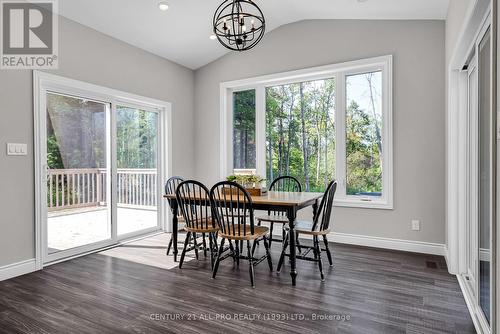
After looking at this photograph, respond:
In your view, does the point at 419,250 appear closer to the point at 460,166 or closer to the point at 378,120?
the point at 460,166

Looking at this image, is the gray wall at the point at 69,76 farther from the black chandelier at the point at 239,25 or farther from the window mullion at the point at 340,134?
the window mullion at the point at 340,134

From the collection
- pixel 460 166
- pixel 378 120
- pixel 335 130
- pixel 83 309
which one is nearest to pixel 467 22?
pixel 460 166

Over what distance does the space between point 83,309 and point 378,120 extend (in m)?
3.86

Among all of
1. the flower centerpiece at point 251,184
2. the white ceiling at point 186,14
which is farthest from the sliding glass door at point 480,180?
the flower centerpiece at point 251,184

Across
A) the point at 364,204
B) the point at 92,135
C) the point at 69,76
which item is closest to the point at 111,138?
the point at 92,135

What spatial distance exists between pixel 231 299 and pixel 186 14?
3415mm

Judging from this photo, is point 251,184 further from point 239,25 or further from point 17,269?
point 17,269

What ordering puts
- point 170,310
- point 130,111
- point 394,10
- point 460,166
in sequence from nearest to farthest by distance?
point 170,310 < point 460,166 < point 394,10 < point 130,111

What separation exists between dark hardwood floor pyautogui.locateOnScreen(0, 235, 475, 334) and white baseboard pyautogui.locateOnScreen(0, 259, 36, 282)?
9cm

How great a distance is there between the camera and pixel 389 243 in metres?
3.96

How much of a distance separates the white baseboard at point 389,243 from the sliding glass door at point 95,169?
2.86m

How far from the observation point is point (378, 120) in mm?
4094

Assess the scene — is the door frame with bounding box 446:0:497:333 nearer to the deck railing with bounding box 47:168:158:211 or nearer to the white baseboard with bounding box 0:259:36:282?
the deck railing with bounding box 47:168:158:211

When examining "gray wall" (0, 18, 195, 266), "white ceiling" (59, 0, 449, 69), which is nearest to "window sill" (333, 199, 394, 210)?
"white ceiling" (59, 0, 449, 69)
